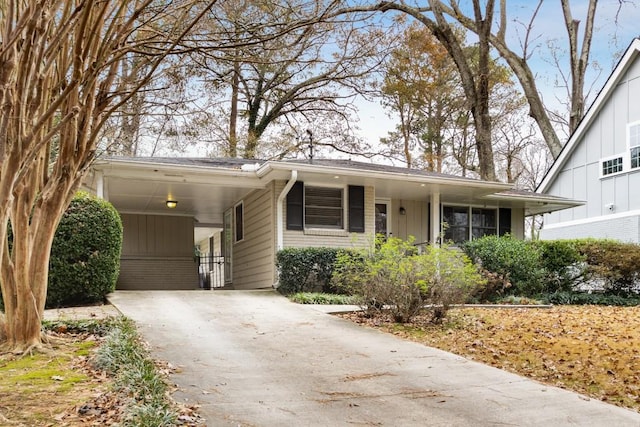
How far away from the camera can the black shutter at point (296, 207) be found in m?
12.9

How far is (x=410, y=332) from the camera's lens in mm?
8445

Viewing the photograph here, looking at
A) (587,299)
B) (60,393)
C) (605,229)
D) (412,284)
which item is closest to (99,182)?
(412,284)

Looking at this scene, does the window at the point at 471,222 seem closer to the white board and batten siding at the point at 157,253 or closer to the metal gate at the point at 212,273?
the metal gate at the point at 212,273

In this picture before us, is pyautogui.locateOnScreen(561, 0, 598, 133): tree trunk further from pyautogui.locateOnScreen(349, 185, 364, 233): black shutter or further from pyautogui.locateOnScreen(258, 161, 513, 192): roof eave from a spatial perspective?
pyautogui.locateOnScreen(349, 185, 364, 233): black shutter

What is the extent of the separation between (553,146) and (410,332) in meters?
15.9

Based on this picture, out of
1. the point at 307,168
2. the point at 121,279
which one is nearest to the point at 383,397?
the point at 307,168

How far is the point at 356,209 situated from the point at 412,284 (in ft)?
15.5

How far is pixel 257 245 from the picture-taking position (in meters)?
13.9

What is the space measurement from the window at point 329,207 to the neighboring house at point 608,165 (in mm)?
7859

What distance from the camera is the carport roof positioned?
39.6ft

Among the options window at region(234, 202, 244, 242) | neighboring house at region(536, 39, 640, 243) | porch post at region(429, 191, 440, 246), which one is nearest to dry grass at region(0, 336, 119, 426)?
window at region(234, 202, 244, 242)

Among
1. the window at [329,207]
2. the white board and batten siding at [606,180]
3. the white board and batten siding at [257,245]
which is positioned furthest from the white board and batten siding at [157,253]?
the white board and batten siding at [606,180]

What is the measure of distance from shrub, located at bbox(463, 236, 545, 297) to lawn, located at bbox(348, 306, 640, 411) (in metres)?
1.98

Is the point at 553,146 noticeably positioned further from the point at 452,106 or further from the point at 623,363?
the point at 623,363
